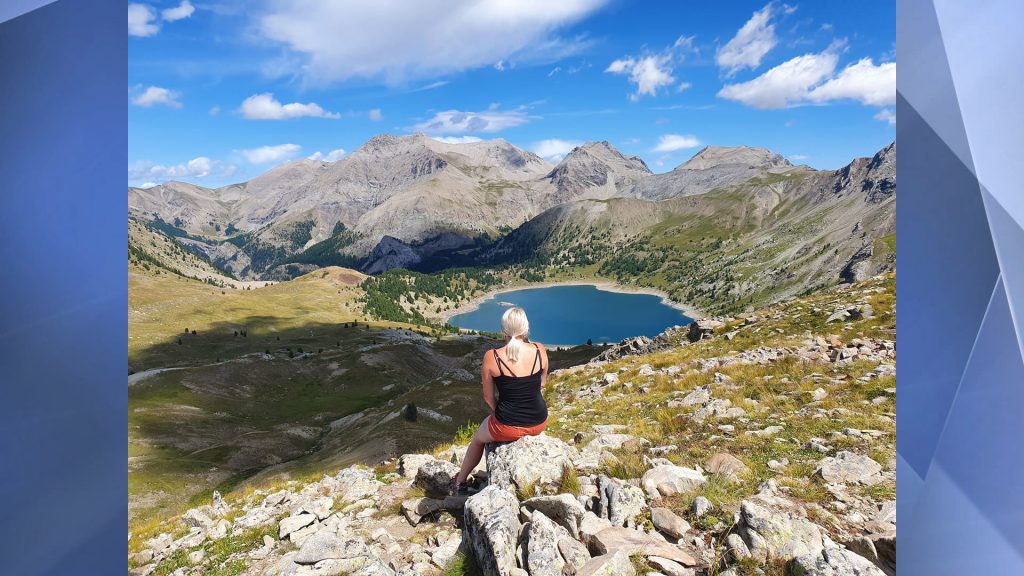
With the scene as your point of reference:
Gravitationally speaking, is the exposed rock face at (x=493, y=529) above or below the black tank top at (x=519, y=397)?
below

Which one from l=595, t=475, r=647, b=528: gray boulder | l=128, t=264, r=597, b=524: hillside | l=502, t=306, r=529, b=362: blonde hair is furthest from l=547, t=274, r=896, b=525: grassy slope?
l=128, t=264, r=597, b=524: hillside

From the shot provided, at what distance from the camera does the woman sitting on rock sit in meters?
6.68

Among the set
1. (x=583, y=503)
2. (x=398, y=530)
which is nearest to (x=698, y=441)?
(x=583, y=503)

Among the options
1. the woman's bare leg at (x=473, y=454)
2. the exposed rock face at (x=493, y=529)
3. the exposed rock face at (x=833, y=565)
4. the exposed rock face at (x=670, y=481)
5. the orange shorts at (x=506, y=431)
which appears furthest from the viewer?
the woman's bare leg at (x=473, y=454)

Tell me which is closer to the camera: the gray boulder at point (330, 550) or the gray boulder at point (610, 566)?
the gray boulder at point (610, 566)

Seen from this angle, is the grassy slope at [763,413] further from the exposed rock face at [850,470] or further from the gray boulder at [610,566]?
the gray boulder at [610,566]

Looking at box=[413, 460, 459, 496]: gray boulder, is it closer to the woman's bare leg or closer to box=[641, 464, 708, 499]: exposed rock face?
the woman's bare leg

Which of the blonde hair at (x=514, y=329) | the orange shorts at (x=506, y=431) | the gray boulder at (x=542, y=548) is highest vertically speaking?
the blonde hair at (x=514, y=329)

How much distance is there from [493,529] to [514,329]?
2.75m

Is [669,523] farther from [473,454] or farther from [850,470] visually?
[473,454]

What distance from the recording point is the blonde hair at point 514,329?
6633mm

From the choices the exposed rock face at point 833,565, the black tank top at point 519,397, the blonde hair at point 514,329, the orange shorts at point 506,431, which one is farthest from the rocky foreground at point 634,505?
the blonde hair at point 514,329
